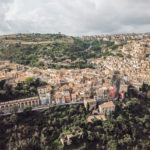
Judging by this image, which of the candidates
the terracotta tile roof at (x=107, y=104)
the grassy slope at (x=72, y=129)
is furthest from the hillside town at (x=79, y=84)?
the grassy slope at (x=72, y=129)

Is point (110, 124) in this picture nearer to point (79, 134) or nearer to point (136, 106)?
point (79, 134)

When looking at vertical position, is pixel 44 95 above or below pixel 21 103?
above

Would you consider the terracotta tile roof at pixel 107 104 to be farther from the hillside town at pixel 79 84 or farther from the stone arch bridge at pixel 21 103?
the stone arch bridge at pixel 21 103

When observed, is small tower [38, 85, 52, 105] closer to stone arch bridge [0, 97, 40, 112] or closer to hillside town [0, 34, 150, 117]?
hillside town [0, 34, 150, 117]

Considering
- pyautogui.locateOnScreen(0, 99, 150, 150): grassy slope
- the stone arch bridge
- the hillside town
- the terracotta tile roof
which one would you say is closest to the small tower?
the hillside town

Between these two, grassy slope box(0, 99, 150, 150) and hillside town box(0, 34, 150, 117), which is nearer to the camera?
grassy slope box(0, 99, 150, 150)

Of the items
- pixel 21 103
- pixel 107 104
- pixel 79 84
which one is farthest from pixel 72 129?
pixel 79 84

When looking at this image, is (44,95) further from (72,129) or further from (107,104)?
(107,104)

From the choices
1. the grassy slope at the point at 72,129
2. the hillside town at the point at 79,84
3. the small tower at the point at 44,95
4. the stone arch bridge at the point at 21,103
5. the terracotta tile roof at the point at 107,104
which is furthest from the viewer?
the hillside town at the point at 79,84

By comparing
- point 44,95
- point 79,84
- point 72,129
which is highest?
point 79,84

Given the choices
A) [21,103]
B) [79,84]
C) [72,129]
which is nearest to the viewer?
[72,129]

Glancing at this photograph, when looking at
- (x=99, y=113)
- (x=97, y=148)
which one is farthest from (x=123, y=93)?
(x=97, y=148)
